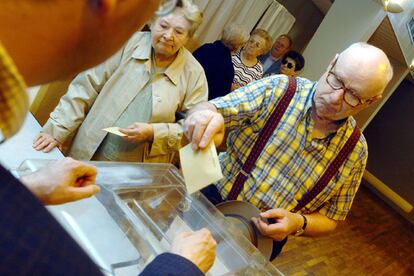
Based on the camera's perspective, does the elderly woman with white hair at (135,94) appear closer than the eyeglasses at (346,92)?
No

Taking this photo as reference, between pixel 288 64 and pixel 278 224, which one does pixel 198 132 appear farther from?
pixel 288 64

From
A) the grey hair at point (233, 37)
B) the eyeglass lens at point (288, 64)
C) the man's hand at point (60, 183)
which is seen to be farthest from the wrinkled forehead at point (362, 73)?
the eyeglass lens at point (288, 64)

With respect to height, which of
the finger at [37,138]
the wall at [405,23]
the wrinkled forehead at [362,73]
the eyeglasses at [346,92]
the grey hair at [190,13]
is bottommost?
the finger at [37,138]

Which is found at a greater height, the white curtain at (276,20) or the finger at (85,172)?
the white curtain at (276,20)

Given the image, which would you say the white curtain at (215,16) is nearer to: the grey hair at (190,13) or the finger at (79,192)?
the grey hair at (190,13)

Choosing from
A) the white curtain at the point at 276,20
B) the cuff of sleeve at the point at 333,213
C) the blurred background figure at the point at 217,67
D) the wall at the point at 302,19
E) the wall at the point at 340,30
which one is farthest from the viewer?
the wall at the point at 302,19

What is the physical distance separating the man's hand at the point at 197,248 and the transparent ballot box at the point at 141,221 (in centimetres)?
12

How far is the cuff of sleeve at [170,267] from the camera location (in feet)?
1.60

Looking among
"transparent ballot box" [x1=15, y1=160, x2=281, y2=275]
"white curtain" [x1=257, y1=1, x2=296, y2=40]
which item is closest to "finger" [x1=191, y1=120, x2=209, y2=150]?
"transparent ballot box" [x1=15, y1=160, x2=281, y2=275]

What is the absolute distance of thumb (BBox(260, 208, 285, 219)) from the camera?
1.11 metres

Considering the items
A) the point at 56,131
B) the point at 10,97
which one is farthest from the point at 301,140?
the point at 10,97

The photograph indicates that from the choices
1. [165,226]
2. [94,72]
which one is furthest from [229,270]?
[94,72]

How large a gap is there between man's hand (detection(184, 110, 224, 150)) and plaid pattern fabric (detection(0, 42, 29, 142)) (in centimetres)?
60

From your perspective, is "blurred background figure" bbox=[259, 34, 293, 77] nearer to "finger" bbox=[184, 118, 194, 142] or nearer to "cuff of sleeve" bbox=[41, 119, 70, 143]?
"cuff of sleeve" bbox=[41, 119, 70, 143]
